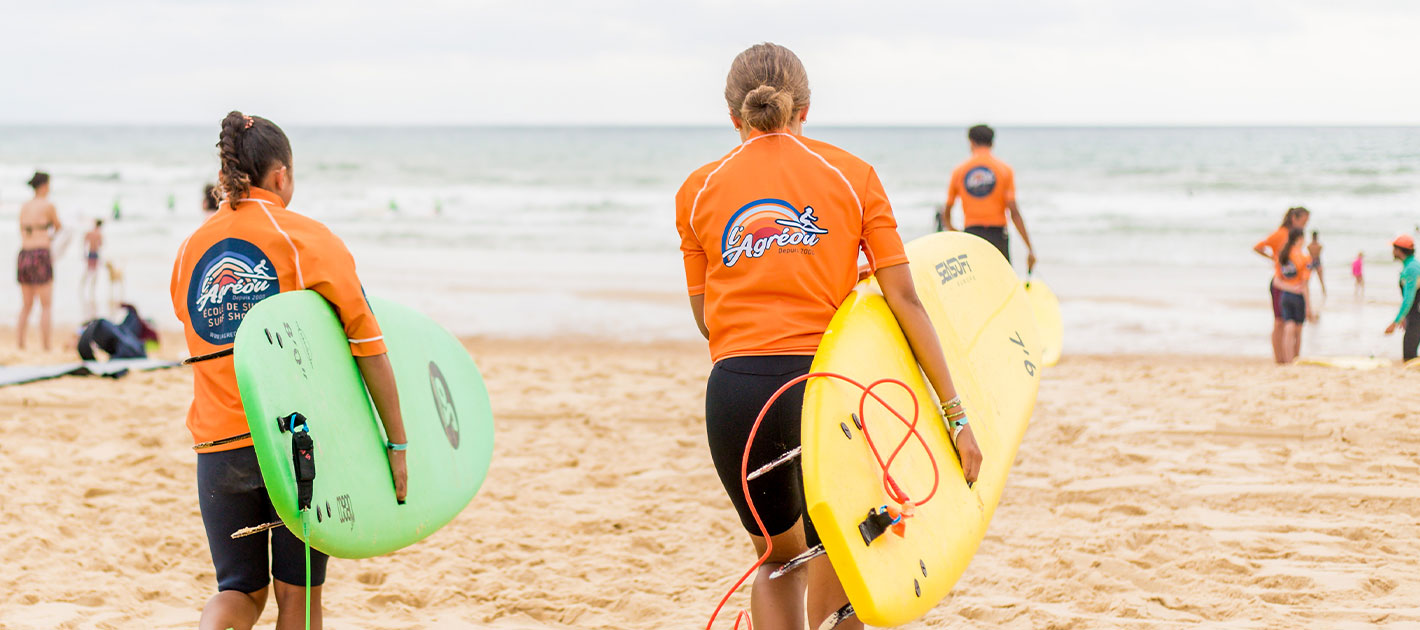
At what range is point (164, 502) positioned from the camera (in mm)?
4457

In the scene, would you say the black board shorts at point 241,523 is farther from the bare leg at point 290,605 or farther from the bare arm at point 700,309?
the bare arm at point 700,309

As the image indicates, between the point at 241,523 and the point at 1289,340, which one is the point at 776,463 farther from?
the point at 1289,340

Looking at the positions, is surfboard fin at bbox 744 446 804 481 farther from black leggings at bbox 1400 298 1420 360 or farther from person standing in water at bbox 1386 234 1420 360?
black leggings at bbox 1400 298 1420 360

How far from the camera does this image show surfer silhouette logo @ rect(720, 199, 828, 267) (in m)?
2.04

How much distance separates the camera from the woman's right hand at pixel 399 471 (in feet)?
8.05

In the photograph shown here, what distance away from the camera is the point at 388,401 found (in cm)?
238

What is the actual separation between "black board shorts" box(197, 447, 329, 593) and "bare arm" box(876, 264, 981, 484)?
139 cm

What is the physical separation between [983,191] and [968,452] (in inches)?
205

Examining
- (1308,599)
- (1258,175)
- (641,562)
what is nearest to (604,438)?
(641,562)

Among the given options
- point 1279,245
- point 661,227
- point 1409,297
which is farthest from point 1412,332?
point 661,227

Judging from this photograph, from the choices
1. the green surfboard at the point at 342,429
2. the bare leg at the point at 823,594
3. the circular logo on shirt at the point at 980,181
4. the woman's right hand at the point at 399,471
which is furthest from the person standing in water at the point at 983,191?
the woman's right hand at the point at 399,471

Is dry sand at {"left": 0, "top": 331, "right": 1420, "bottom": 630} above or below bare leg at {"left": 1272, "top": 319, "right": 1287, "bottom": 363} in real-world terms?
below

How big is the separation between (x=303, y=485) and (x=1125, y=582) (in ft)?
8.87

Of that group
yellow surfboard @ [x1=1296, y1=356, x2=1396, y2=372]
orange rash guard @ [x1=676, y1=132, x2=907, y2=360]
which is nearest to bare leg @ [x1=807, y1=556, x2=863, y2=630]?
orange rash guard @ [x1=676, y1=132, x2=907, y2=360]
